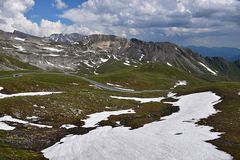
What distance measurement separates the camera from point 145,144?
2212 inches

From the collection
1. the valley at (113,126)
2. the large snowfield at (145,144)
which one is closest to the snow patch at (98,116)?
the valley at (113,126)

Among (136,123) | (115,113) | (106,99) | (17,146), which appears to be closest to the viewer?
(17,146)

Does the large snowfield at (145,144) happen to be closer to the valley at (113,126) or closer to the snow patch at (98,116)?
the valley at (113,126)

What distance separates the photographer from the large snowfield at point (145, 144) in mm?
49594

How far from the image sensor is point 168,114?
92812mm

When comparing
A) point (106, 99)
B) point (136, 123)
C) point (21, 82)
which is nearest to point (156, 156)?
point (136, 123)

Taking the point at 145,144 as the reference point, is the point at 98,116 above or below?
below

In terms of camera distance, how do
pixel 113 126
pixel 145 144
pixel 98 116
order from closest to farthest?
pixel 145 144 < pixel 113 126 < pixel 98 116

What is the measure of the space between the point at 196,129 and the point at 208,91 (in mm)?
62367

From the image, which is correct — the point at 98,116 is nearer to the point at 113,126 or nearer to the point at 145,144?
the point at 113,126

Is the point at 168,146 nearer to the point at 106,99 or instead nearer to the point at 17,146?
the point at 17,146

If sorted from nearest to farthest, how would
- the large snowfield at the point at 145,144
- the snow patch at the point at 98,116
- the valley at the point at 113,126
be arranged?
1. the large snowfield at the point at 145,144
2. the valley at the point at 113,126
3. the snow patch at the point at 98,116

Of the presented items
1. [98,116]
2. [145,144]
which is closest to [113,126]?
[98,116]

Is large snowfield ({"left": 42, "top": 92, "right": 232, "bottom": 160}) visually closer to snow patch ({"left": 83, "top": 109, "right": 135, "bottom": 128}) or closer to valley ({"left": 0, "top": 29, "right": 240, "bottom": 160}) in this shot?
valley ({"left": 0, "top": 29, "right": 240, "bottom": 160})
